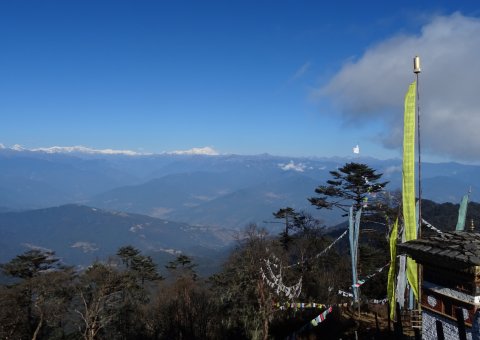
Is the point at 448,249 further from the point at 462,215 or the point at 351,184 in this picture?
the point at 351,184

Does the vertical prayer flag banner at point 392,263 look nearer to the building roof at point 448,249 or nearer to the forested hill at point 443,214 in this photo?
the building roof at point 448,249

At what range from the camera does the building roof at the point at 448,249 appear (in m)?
7.09

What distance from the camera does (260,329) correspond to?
71.6 feet

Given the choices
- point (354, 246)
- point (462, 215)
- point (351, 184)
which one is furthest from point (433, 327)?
point (351, 184)

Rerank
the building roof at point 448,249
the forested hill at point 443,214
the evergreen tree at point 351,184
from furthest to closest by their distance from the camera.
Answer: the forested hill at point 443,214, the evergreen tree at point 351,184, the building roof at point 448,249

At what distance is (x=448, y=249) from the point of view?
7.60 m

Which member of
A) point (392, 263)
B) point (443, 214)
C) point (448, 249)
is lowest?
point (443, 214)

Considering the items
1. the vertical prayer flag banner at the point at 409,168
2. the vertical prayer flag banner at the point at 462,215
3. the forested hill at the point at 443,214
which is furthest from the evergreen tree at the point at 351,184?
the forested hill at the point at 443,214

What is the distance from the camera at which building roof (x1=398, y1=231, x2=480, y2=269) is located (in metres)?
7.09

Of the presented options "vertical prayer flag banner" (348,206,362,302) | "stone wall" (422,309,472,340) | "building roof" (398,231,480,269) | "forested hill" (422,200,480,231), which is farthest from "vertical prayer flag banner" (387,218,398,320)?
"forested hill" (422,200,480,231)

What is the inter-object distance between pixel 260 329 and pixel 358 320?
5192 mm

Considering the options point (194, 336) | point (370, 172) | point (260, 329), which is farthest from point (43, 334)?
point (370, 172)

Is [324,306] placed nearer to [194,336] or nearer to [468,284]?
[194,336]

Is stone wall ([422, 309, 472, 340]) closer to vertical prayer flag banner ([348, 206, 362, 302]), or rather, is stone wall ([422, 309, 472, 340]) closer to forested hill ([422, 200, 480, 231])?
vertical prayer flag banner ([348, 206, 362, 302])
